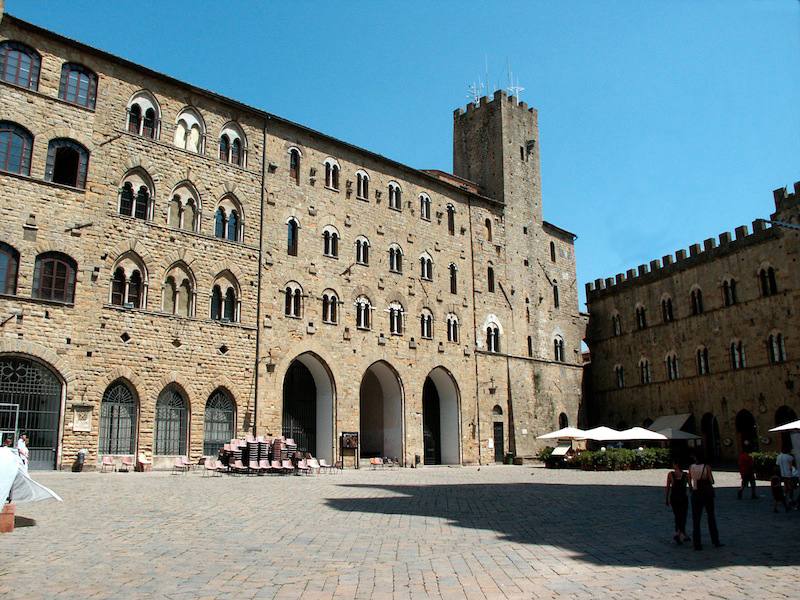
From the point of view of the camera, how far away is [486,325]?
3903 centimetres

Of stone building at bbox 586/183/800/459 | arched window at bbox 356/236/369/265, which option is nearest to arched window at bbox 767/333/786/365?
stone building at bbox 586/183/800/459

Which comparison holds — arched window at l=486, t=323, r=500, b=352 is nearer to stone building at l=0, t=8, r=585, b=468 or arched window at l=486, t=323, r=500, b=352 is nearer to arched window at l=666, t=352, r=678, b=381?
stone building at l=0, t=8, r=585, b=468

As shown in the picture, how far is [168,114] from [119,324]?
29.2 ft

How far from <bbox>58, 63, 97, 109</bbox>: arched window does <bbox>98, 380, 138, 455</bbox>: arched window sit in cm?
1052

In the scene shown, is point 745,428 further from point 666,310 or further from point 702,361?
point 666,310

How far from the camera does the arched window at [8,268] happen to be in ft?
77.7

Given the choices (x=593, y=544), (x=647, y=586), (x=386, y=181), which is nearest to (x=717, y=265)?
A: (x=386, y=181)

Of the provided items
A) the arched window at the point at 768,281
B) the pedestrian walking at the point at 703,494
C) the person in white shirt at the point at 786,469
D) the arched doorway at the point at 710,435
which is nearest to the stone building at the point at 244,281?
the arched doorway at the point at 710,435

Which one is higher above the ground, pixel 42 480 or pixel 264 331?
pixel 264 331

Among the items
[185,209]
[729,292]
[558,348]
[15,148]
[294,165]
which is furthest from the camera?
[558,348]

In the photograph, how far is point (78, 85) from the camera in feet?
86.9

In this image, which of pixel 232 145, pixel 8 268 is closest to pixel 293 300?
pixel 232 145

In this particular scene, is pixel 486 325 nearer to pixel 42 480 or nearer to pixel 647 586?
pixel 42 480

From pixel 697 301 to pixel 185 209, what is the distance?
1083 inches
